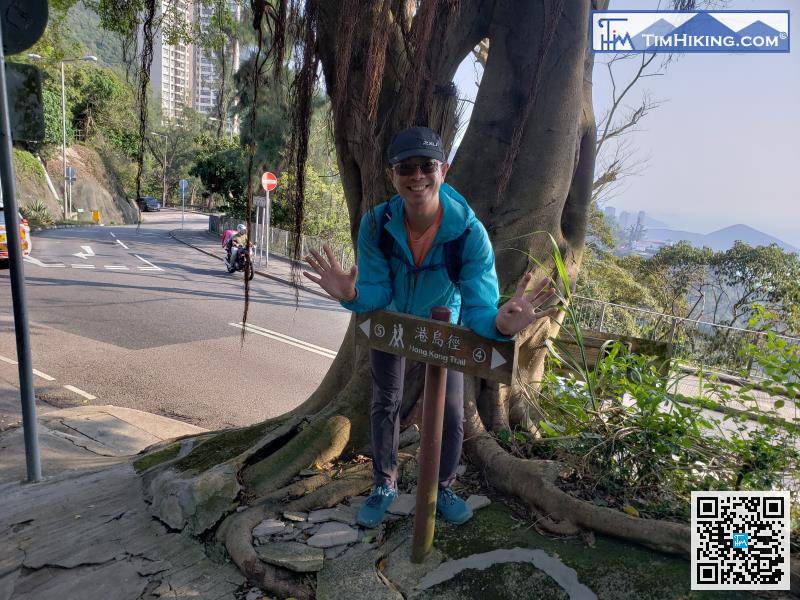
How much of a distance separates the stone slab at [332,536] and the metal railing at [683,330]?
610cm

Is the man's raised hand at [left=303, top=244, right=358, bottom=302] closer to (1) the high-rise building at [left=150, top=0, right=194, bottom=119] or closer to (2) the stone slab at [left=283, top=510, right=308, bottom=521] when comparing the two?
(2) the stone slab at [left=283, top=510, right=308, bottom=521]

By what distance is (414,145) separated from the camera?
7.14 feet

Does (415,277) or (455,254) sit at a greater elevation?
(455,254)

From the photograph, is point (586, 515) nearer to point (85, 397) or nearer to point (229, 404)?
point (229, 404)

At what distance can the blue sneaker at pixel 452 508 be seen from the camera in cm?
255

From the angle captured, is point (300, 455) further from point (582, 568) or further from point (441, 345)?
point (582, 568)

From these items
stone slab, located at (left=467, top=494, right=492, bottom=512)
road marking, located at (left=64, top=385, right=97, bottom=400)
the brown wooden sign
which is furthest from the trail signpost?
road marking, located at (left=64, top=385, right=97, bottom=400)

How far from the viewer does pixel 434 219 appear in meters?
2.35

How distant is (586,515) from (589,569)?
9.2 inches

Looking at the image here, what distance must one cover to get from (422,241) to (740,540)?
1.73 m

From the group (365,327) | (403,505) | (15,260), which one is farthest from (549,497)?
(15,260)

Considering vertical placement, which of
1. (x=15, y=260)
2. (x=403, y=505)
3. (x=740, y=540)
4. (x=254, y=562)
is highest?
(x=15, y=260)

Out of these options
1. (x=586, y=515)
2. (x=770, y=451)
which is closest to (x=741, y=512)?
(x=770, y=451)

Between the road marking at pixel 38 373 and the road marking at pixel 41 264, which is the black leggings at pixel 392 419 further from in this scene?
the road marking at pixel 41 264
